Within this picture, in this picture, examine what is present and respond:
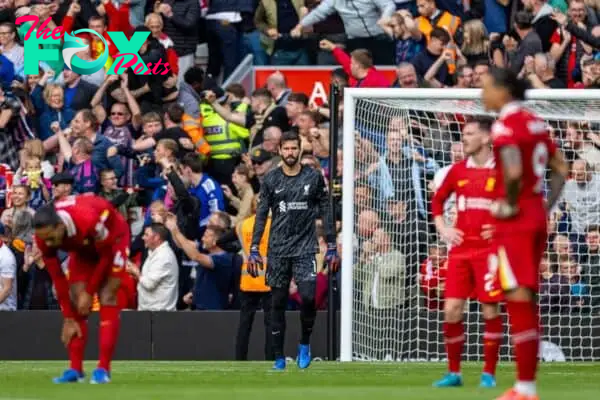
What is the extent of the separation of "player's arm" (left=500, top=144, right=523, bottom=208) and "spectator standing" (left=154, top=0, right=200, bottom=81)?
44.6 ft

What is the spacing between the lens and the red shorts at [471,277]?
39.5 ft

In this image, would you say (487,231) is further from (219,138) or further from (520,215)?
(219,138)

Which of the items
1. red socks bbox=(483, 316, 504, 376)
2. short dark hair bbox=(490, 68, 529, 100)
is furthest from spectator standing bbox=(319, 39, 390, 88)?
short dark hair bbox=(490, 68, 529, 100)

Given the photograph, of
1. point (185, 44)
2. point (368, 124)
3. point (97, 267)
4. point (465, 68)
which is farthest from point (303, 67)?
point (97, 267)

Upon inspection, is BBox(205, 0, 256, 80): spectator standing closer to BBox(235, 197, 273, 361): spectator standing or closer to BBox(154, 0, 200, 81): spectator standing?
BBox(154, 0, 200, 81): spectator standing

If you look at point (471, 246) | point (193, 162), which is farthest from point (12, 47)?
point (471, 246)

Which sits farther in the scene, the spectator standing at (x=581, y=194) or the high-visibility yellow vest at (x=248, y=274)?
the spectator standing at (x=581, y=194)

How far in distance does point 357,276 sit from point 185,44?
6430mm

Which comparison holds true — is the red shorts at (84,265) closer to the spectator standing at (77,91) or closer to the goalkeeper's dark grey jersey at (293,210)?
the goalkeeper's dark grey jersey at (293,210)

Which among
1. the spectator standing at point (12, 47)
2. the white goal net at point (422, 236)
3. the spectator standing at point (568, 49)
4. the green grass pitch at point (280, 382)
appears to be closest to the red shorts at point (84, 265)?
the green grass pitch at point (280, 382)

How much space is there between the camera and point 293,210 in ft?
50.5

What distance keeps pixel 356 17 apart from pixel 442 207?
Answer: 10.7m

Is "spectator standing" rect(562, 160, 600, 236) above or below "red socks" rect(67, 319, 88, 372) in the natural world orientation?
above

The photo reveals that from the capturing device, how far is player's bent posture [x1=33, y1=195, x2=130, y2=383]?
1164 cm
